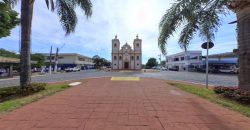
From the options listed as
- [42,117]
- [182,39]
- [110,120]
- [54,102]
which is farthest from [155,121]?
[182,39]

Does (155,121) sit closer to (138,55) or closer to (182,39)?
(182,39)

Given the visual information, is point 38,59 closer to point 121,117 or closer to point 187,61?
point 187,61

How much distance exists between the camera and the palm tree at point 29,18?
1506cm

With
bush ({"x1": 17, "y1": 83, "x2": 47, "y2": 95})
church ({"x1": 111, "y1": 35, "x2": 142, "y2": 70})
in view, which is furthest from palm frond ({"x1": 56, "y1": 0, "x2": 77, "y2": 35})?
church ({"x1": 111, "y1": 35, "x2": 142, "y2": 70})

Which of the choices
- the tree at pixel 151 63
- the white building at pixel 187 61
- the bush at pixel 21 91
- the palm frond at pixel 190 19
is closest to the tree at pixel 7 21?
the bush at pixel 21 91

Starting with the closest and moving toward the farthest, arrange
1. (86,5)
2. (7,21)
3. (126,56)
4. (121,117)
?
1. (121,117)
2. (86,5)
3. (7,21)
4. (126,56)

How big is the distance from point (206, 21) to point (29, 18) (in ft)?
28.0

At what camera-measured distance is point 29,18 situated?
1534 cm

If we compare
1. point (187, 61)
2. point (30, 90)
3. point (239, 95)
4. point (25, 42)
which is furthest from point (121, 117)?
point (187, 61)

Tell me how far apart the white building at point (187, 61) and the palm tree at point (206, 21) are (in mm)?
71863

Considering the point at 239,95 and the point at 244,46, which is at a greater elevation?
the point at 244,46

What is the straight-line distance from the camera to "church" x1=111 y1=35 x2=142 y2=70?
Result: 99.9 metres

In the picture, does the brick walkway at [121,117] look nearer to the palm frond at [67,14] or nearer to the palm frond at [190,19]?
the palm frond at [190,19]

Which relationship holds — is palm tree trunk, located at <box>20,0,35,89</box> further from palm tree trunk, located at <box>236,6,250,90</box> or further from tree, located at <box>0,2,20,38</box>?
palm tree trunk, located at <box>236,6,250,90</box>
